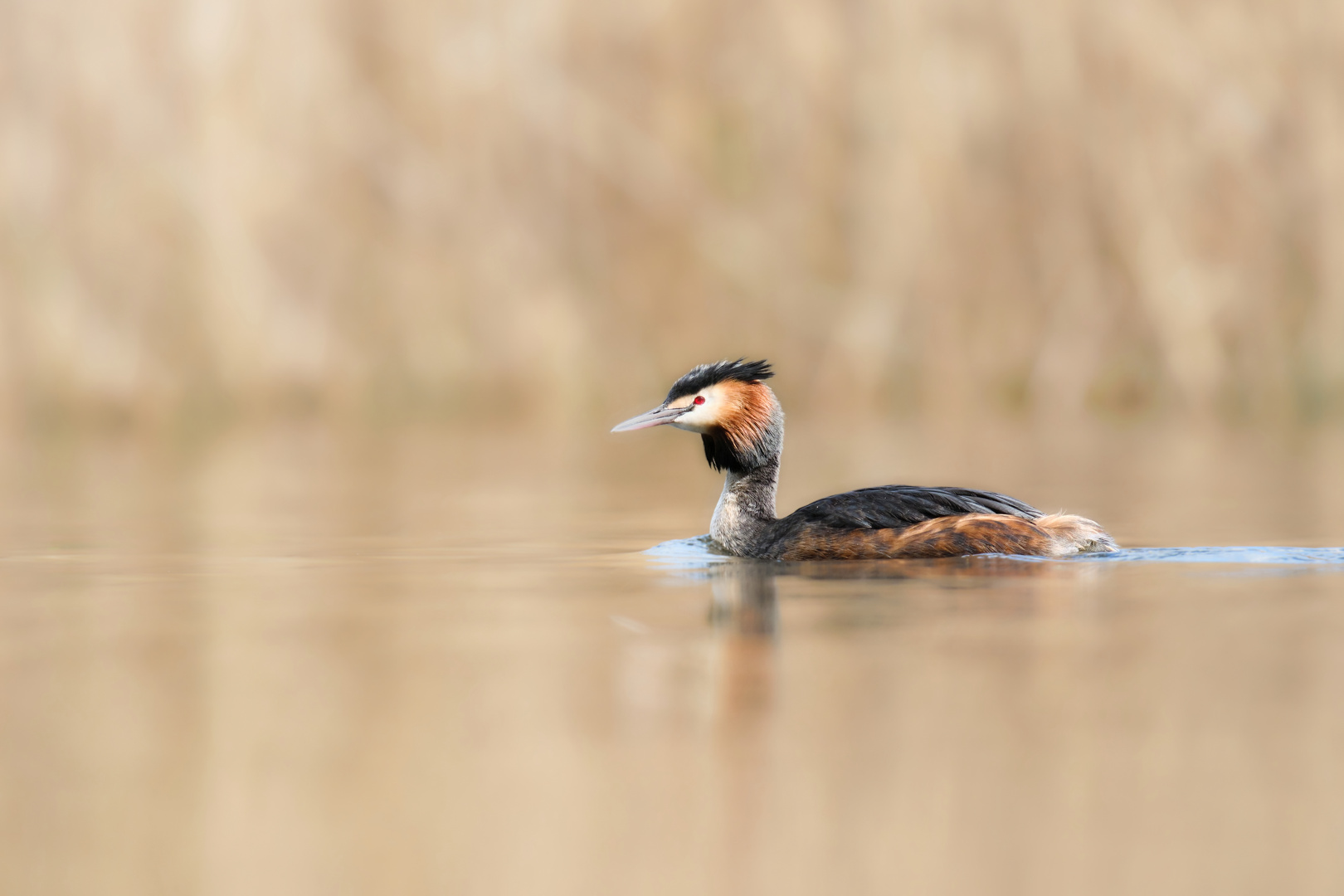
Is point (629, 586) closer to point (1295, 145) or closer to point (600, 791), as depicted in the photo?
point (600, 791)

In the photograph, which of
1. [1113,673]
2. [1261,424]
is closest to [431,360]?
[1261,424]

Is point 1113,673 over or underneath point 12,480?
underneath

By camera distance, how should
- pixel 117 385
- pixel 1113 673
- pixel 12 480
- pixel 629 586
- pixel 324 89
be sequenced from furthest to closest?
pixel 324 89
pixel 117 385
pixel 12 480
pixel 629 586
pixel 1113 673

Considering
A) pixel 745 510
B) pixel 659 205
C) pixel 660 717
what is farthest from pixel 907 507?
pixel 659 205

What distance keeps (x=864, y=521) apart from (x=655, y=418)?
104 cm

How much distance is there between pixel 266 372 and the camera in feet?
52.0

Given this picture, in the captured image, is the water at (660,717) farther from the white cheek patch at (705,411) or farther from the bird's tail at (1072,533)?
the white cheek patch at (705,411)

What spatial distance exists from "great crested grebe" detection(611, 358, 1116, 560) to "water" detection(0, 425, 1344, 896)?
166 millimetres

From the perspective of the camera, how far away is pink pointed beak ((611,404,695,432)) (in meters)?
6.96

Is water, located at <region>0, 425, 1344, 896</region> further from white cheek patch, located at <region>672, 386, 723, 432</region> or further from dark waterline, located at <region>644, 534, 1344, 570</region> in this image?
white cheek patch, located at <region>672, 386, 723, 432</region>

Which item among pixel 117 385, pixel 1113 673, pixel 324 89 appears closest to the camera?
pixel 1113 673

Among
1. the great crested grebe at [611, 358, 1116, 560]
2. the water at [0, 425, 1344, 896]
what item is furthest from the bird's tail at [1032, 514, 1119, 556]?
the water at [0, 425, 1344, 896]

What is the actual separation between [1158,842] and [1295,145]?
1464 cm

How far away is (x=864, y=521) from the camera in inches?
258
